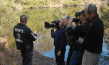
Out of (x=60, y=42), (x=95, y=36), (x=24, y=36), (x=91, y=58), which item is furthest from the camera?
(x=60, y=42)

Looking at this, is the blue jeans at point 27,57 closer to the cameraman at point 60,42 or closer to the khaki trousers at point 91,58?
the cameraman at point 60,42

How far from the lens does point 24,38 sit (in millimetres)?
2439

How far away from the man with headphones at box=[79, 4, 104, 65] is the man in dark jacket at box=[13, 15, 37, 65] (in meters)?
1.27

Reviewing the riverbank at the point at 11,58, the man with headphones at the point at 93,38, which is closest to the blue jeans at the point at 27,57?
the riverbank at the point at 11,58

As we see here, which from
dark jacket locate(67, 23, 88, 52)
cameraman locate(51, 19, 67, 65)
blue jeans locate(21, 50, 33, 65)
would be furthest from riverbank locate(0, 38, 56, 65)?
dark jacket locate(67, 23, 88, 52)

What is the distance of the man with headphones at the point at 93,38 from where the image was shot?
1530 mm

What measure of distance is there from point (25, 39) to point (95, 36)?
1.54 metres

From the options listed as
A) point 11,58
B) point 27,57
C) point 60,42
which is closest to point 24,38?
point 27,57

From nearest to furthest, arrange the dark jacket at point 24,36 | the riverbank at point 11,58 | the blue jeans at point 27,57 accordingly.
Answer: the dark jacket at point 24,36
the blue jeans at point 27,57
the riverbank at point 11,58

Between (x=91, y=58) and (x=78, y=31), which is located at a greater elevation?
(x=78, y=31)

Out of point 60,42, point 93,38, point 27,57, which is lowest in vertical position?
point 27,57

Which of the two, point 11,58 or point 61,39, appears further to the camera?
point 11,58

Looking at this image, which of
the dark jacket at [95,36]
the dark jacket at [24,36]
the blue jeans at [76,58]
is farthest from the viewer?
the dark jacket at [24,36]

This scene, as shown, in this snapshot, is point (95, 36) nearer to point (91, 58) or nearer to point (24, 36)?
point (91, 58)
